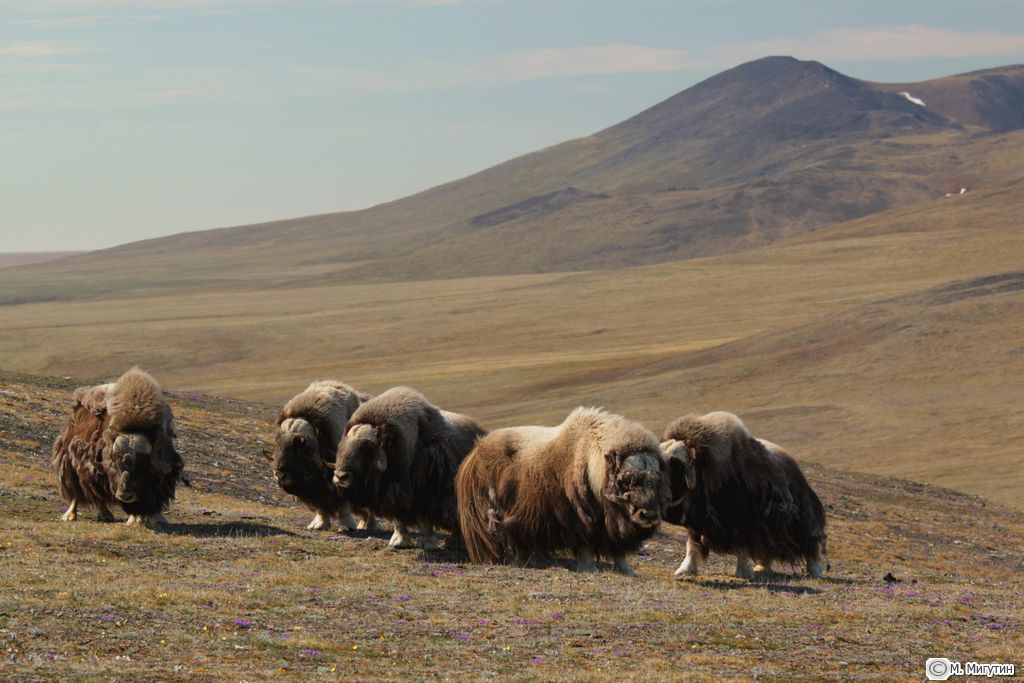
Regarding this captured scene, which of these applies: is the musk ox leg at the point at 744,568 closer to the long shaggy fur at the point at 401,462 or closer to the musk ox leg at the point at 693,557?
the musk ox leg at the point at 693,557

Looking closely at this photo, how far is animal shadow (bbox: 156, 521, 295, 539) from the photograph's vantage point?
17.1 meters

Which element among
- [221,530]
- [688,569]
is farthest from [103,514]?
[688,569]

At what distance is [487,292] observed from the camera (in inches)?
6747

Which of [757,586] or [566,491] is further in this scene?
[757,586]

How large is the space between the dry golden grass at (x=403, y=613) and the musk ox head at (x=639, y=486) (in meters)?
0.82

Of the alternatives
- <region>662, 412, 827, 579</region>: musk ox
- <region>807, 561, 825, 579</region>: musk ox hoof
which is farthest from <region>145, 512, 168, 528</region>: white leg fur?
<region>807, 561, 825, 579</region>: musk ox hoof

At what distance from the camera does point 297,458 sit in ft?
59.2

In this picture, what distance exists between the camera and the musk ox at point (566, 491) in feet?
49.3

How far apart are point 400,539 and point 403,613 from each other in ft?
14.3

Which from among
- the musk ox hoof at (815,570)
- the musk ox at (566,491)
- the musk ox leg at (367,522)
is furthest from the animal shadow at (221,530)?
the musk ox hoof at (815,570)

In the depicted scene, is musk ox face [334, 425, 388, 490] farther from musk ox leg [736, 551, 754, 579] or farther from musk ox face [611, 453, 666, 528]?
musk ox leg [736, 551, 754, 579]

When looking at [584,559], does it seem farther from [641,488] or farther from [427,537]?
[427,537]

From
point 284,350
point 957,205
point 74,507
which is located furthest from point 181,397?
point 957,205

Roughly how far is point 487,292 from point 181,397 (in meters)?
132
